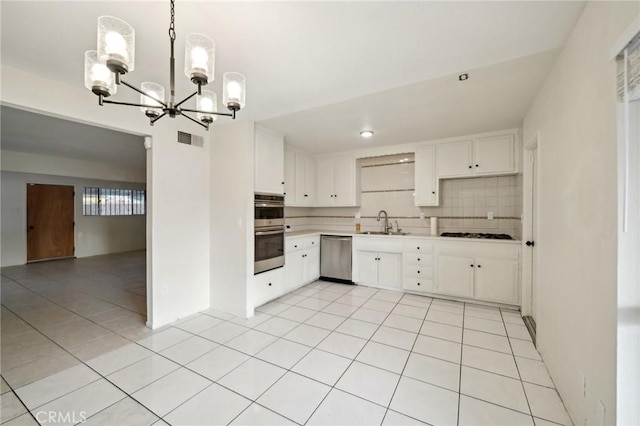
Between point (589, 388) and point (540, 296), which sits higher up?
point (540, 296)

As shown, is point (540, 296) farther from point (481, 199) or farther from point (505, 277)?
point (481, 199)

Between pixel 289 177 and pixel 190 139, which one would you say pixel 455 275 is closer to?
pixel 289 177

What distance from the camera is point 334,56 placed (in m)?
1.93

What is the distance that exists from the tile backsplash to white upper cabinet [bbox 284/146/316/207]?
0.44m

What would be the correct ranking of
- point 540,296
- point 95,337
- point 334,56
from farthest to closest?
1. point 95,337
2. point 540,296
3. point 334,56

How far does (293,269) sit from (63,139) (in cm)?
481

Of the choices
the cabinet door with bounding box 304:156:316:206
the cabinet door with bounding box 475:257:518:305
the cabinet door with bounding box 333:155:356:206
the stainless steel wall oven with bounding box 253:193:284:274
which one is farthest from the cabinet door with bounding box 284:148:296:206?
the cabinet door with bounding box 475:257:518:305

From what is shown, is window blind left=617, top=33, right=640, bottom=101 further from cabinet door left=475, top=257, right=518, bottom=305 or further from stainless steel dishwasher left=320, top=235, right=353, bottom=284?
stainless steel dishwasher left=320, top=235, right=353, bottom=284

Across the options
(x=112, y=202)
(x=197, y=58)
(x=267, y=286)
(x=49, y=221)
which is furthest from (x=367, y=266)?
(x=112, y=202)

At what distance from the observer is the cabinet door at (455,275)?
353cm

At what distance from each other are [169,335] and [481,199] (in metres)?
4.55

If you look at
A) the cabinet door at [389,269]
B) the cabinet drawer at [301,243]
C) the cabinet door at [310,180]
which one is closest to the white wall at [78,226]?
the cabinet door at [310,180]

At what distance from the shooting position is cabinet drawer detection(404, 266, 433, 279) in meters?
3.79

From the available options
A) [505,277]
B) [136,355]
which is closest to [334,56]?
[136,355]
